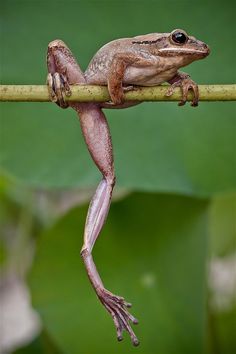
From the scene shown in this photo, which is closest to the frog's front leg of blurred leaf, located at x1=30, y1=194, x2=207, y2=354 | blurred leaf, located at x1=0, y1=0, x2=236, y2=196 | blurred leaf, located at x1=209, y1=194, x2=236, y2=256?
blurred leaf, located at x1=0, y1=0, x2=236, y2=196

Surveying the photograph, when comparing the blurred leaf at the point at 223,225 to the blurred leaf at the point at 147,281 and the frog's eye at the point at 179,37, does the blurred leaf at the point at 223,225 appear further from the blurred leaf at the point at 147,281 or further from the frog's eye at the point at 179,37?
the frog's eye at the point at 179,37

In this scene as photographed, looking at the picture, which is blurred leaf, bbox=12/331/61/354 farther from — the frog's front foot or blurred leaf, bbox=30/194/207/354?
the frog's front foot

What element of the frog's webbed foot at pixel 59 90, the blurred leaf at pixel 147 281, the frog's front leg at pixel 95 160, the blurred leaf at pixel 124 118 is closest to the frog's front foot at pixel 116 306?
the frog's front leg at pixel 95 160

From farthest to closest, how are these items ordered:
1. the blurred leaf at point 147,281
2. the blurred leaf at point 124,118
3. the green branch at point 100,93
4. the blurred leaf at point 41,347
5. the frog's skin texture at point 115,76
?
1. the blurred leaf at point 41,347
2. the blurred leaf at point 147,281
3. the blurred leaf at point 124,118
4. the frog's skin texture at point 115,76
5. the green branch at point 100,93

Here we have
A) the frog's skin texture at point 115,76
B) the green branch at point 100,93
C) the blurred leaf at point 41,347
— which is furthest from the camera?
the blurred leaf at point 41,347

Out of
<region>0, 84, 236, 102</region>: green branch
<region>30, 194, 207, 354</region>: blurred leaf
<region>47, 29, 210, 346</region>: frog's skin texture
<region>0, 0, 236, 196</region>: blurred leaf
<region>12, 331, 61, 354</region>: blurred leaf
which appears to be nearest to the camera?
<region>0, 84, 236, 102</region>: green branch

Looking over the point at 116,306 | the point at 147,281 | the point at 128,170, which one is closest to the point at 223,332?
the point at 147,281
